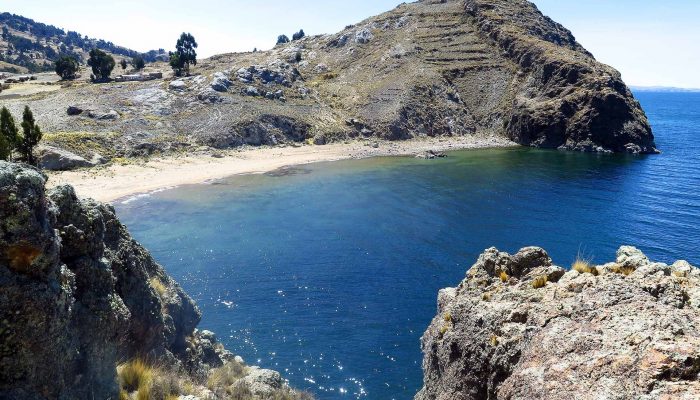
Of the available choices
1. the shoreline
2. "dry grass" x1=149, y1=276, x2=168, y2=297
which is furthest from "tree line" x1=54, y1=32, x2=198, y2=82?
"dry grass" x1=149, y1=276, x2=168, y2=297

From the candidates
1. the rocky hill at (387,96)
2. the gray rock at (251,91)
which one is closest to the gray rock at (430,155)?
the rocky hill at (387,96)

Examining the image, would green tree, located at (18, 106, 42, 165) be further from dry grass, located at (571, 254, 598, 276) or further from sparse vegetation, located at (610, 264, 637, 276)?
sparse vegetation, located at (610, 264, 637, 276)

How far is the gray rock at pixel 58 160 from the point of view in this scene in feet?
217

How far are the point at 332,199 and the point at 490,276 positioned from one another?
49883 mm

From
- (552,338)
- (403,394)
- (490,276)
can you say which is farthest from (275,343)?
(552,338)

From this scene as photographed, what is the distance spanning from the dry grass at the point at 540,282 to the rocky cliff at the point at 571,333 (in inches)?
1.0

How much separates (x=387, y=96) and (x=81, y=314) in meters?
111

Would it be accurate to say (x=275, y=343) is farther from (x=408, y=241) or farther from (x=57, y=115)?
(x=57, y=115)

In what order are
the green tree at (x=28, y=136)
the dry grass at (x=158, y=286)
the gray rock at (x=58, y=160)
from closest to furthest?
the dry grass at (x=158, y=286), the green tree at (x=28, y=136), the gray rock at (x=58, y=160)

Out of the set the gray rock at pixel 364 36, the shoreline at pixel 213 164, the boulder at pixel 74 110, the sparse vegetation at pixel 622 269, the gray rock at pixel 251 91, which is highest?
the gray rock at pixel 364 36

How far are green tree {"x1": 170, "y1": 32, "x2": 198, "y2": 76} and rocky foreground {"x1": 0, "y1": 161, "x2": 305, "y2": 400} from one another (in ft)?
372

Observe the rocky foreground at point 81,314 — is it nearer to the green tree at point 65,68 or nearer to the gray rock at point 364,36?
the green tree at point 65,68

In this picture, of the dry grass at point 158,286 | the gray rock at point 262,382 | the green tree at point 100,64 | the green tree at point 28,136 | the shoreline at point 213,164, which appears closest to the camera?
the gray rock at point 262,382

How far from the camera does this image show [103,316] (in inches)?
465
